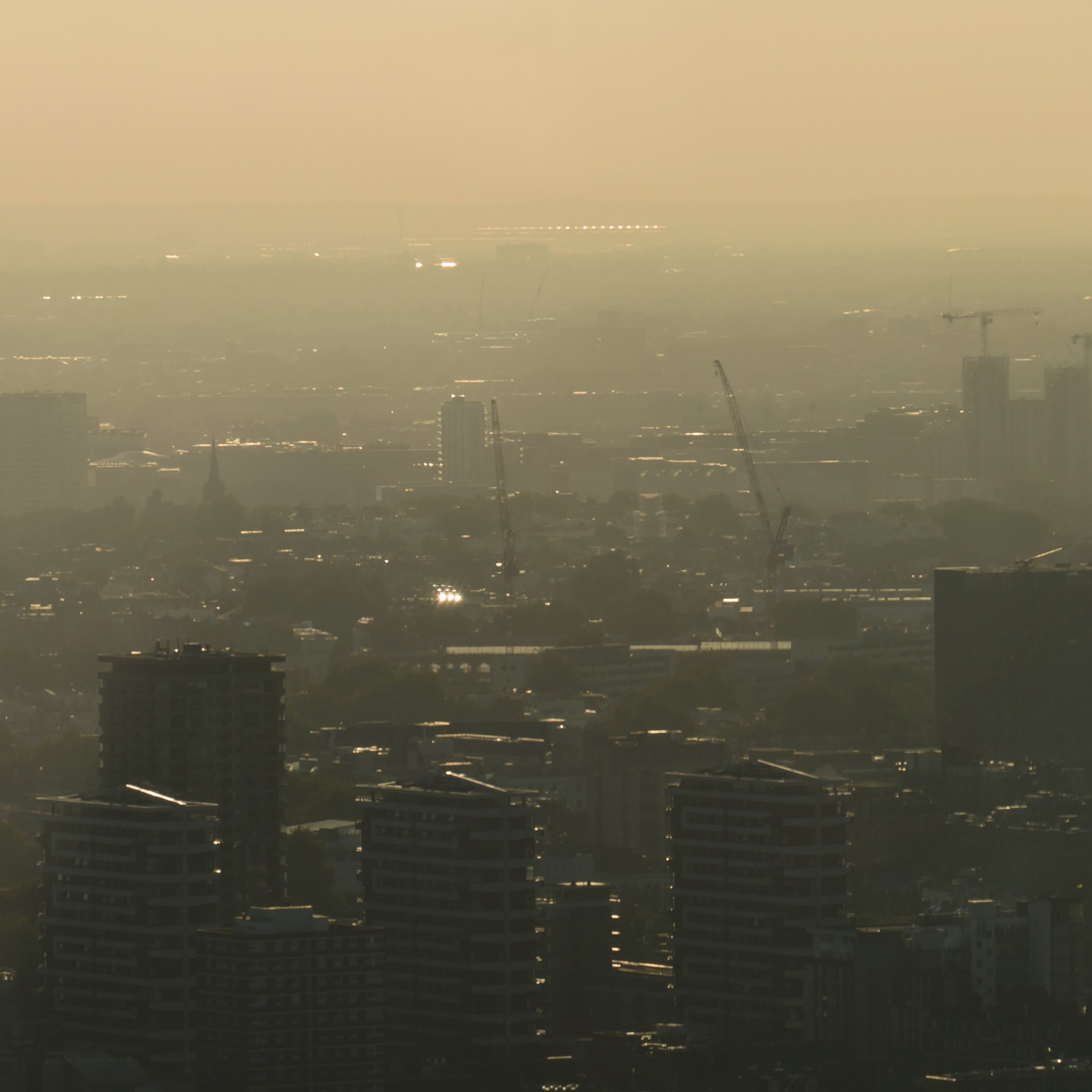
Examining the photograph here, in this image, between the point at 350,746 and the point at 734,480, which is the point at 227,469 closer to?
the point at 734,480

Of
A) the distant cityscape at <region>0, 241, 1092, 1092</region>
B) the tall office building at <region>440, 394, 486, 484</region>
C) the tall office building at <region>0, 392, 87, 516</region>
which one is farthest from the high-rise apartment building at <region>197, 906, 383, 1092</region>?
the tall office building at <region>440, 394, 486, 484</region>

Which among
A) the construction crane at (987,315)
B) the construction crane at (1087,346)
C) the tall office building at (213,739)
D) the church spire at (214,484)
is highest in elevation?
the construction crane at (987,315)

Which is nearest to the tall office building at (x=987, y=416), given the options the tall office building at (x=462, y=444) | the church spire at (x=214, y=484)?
the tall office building at (x=462, y=444)

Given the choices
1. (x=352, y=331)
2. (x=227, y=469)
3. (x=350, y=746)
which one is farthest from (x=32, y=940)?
(x=352, y=331)

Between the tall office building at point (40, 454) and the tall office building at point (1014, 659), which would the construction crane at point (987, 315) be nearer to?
the tall office building at point (40, 454)

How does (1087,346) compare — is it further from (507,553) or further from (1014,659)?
(1014,659)

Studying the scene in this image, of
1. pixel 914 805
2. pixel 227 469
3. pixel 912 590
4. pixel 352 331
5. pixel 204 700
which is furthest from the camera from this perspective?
pixel 352 331

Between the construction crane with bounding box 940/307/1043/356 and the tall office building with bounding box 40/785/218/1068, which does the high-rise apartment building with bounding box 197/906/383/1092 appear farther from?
the construction crane with bounding box 940/307/1043/356
